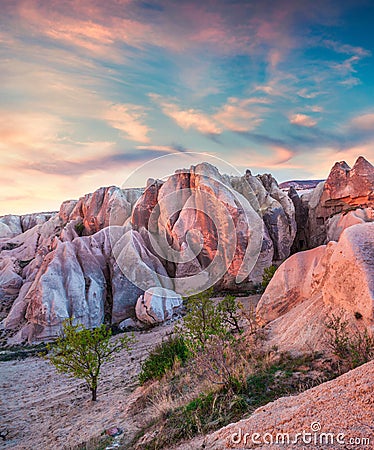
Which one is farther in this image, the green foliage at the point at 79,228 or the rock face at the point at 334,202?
the green foliage at the point at 79,228

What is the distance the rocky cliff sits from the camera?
1880 centimetres

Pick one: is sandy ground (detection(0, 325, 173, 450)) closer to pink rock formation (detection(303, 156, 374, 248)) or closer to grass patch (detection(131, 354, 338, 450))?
grass patch (detection(131, 354, 338, 450))

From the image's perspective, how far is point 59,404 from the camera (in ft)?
29.9

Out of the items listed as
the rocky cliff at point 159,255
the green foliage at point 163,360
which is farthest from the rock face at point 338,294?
the rocky cliff at point 159,255

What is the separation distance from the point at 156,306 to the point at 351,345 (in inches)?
531

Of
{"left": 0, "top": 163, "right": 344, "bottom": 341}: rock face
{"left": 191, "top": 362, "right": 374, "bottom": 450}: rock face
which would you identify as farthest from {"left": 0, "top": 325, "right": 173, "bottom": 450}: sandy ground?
{"left": 0, "top": 163, "right": 344, "bottom": 341}: rock face

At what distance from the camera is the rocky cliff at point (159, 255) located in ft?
61.7

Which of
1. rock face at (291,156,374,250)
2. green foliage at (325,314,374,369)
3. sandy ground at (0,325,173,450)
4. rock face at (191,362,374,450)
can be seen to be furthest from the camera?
rock face at (291,156,374,250)

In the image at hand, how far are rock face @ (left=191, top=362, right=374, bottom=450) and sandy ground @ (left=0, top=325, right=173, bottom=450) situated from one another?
11.3 ft

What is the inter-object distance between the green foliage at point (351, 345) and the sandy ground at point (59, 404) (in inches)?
161

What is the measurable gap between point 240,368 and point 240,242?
15.9 m

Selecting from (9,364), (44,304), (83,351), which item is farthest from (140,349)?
(44,304)

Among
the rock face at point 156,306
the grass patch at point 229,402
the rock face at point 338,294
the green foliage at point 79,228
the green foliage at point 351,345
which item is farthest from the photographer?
the green foliage at point 79,228

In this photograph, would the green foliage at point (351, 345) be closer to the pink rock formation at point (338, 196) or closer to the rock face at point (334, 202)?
the rock face at point (334, 202)
